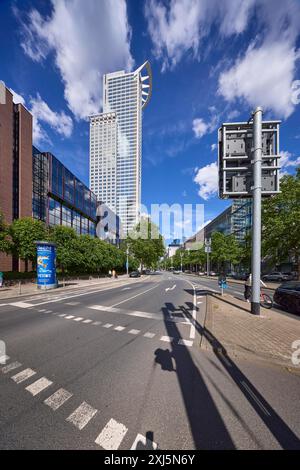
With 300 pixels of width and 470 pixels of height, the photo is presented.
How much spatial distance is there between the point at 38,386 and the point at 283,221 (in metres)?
24.8

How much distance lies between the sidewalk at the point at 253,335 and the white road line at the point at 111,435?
3066 mm

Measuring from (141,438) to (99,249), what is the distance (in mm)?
35690

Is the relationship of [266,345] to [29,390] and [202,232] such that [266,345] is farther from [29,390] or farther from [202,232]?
[202,232]

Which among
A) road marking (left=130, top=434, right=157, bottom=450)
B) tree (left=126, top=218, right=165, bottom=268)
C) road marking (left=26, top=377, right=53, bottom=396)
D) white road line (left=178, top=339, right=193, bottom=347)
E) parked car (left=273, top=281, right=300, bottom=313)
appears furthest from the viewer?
tree (left=126, top=218, right=165, bottom=268)

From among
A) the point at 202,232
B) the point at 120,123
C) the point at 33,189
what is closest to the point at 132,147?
the point at 120,123

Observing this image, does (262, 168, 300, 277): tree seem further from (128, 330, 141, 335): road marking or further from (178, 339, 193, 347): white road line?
(128, 330, 141, 335): road marking

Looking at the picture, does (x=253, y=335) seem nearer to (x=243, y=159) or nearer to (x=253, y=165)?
(x=253, y=165)

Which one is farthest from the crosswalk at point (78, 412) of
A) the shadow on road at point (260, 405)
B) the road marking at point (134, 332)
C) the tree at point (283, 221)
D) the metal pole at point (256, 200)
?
the tree at point (283, 221)

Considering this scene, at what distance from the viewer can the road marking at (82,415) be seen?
8.42ft

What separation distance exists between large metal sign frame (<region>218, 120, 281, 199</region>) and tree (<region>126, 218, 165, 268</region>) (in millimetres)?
52572

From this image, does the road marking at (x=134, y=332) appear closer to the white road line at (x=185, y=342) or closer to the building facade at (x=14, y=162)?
the white road line at (x=185, y=342)

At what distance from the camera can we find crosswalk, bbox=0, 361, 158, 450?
227 cm

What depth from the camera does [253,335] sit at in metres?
5.53

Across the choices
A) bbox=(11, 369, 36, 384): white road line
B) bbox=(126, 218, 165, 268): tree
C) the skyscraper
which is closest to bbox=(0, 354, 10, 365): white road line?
bbox=(11, 369, 36, 384): white road line
